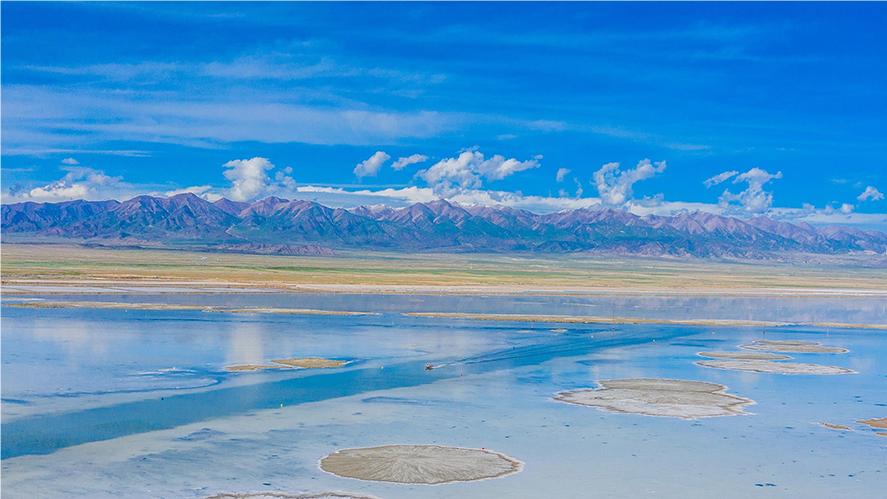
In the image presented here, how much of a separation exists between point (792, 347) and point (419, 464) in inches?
1385

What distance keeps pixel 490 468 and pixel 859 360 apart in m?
30.6

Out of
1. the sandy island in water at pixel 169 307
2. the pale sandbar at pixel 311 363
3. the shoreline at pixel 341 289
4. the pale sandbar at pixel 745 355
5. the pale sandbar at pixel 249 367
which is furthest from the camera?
the shoreline at pixel 341 289

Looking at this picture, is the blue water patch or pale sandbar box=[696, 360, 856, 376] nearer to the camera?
the blue water patch

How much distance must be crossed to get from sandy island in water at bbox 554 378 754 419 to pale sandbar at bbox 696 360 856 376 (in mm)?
5741

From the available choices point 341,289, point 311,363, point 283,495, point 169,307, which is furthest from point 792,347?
point 341,289

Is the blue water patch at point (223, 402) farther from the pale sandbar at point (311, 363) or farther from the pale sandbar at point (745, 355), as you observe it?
the pale sandbar at point (745, 355)

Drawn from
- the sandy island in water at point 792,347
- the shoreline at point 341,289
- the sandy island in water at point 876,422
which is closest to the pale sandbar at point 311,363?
the sandy island in water at point 876,422

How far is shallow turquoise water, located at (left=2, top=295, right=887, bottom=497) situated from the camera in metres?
22.2

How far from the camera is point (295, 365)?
132 feet

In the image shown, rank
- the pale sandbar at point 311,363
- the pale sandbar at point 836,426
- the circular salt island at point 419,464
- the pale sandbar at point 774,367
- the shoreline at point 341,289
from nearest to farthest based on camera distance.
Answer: the circular salt island at point 419,464 → the pale sandbar at point 836,426 → the pale sandbar at point 311,363 → the pale sandbar at point 774,367 → the shoreline at point 341,289

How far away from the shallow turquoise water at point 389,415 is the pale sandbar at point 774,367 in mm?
1143

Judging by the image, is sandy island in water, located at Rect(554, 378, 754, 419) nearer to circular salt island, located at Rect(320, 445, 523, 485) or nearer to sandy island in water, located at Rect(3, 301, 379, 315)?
circular salt island, located at Rect(320, 445, 523, 485)

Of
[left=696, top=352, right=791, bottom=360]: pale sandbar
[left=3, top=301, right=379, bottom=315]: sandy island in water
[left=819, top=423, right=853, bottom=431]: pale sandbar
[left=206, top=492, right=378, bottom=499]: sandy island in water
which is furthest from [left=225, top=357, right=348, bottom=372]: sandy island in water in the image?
[left=3, top=301, right=379, bottom=315]: sandy island in water

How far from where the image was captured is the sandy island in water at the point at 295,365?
38.9 metres
